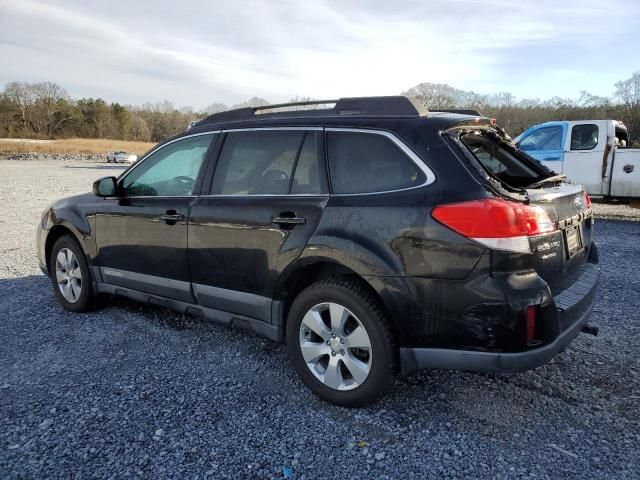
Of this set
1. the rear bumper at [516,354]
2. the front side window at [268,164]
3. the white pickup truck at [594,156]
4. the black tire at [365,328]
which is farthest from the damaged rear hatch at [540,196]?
the white pickup truck at [594,156]

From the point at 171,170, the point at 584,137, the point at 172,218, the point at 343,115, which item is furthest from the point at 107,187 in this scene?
the point at 584,137

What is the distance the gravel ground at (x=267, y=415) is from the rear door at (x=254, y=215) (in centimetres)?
56

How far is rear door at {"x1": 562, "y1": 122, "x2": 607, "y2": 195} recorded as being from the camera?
33.5ft

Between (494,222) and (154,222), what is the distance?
106 inches

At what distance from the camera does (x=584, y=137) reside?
413 inches

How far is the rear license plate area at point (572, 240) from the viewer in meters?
2.83

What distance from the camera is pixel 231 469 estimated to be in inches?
95.5

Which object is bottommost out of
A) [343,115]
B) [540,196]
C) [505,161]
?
[540,196]

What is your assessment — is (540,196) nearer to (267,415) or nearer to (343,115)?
(343,115)

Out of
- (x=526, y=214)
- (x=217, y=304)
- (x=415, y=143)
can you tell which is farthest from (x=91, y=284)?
(x=526, y=214)

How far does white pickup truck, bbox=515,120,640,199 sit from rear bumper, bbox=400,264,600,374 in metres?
8.53

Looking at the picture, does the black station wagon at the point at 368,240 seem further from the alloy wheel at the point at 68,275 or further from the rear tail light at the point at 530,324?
the alloy wheel at the point at 68,275

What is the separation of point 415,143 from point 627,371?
2.30 meters

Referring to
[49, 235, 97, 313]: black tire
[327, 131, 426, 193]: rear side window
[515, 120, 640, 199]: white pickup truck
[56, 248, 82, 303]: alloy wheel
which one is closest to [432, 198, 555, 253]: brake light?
[327, 131, 426, 193]: rear side window
